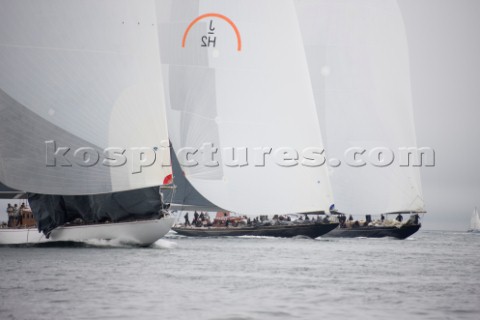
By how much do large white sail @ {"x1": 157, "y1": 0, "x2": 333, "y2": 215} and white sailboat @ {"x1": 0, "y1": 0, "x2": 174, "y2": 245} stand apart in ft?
42.9

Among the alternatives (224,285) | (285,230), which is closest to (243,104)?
(285,230)

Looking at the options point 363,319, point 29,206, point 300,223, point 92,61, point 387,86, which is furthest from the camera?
point 387,86

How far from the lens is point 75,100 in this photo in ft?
107

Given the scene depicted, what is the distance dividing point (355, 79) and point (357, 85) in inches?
16.2

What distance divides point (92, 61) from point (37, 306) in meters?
16.6

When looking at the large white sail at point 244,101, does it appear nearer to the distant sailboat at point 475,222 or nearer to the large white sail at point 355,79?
the large white sail at point 355,79

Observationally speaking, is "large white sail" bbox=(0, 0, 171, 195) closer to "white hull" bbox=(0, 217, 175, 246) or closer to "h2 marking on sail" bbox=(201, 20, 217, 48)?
"white hull" bbox=(0, 217, 175, 246)

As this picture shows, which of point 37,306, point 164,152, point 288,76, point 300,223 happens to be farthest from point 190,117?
point 37,306

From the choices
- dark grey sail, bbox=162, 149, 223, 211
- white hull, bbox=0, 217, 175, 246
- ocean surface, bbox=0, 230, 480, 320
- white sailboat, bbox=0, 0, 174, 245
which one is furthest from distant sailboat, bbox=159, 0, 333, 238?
white sailboat, bbox=0, 0, 174, 245

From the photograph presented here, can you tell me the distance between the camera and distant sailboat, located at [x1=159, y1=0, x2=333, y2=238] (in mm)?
46375

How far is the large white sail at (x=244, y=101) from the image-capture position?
4638 cm

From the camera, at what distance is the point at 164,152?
111 feet

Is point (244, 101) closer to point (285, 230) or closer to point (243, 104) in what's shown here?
point (243, 104)

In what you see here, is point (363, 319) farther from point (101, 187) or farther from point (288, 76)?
point (288, 76)
